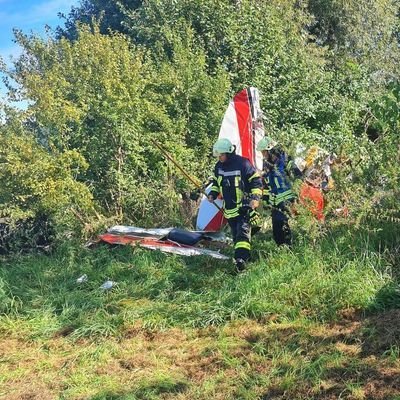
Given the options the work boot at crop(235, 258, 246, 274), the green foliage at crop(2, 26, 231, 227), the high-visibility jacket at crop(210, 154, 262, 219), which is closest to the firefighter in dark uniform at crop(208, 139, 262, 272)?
the high-visibility jacket at crop(210, 154, 262, 219)

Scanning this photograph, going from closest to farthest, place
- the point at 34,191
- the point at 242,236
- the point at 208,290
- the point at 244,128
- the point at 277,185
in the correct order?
the point at 208,290
the point at 242,236
the point at 277,185
the point at 34,191
the point at 244,128

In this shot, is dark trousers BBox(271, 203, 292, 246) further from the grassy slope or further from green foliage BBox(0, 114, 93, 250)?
green foliage BBox(0, 114, 93, 250)

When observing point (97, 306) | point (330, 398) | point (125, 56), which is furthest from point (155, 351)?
point (125, 56)

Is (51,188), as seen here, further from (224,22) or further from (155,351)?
(224,22)

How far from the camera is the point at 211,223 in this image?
8305 millimetres

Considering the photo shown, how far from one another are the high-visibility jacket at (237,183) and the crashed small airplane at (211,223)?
777 mm

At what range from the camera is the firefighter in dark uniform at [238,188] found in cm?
634

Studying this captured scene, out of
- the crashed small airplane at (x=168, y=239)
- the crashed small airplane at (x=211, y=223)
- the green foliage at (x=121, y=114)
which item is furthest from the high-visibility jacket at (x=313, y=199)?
the green foliage at (x=121, y=114)

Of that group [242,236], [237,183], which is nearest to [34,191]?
[237,183]

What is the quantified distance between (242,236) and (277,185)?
95 centimetres

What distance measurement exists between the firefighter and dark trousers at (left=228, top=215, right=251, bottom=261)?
53cm

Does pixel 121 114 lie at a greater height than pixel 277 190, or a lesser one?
greater

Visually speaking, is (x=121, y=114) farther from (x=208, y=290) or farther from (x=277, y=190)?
(x=208, y=290)

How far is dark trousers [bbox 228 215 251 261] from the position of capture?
20.3 ft
